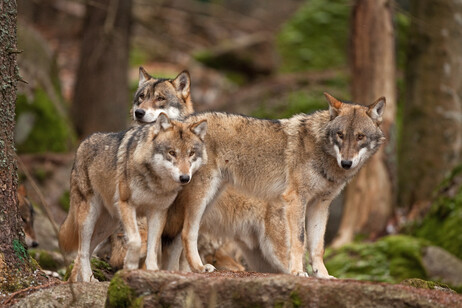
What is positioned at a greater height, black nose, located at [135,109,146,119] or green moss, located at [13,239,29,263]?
black nose, located at [135,109,146,119]

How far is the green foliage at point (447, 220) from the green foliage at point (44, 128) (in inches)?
366

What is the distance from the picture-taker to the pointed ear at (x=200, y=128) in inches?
334

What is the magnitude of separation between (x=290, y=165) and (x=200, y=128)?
1289 mm

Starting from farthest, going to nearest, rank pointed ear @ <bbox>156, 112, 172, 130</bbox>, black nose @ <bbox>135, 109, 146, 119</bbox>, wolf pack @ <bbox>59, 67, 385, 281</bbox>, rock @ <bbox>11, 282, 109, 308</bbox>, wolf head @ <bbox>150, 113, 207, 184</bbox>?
1. black nose @ <bbox>135, 109, 146, 119</bbox>
2. pointed ear @ <bbox>156, 112, 172, 130</bbox>
3. wolf pack @ <bbox>59, 67, 385, 281</bbox>
4. wolf head @ <bbox>150, 113, 207, 184</bbox>
5. rock @ <bbox>11, 282, 109, 308</bbox>

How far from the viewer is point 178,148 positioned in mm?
8320

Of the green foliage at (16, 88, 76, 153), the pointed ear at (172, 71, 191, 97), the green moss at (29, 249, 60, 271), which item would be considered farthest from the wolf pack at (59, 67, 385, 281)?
the green foliage at (16, 88, 76, 153)

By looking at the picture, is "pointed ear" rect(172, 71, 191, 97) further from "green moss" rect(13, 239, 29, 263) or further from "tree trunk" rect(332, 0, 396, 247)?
"tree trunk" rect(332, 0, 396, 247)

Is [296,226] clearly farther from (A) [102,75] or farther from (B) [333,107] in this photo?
(A) [102,75]

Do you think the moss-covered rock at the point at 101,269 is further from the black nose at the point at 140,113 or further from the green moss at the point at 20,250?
the black nose at the point at 140,113

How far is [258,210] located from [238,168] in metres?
1.54

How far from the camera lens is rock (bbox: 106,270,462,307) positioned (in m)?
6.05

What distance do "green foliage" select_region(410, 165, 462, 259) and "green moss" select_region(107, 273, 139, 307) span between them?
7782 millimetres

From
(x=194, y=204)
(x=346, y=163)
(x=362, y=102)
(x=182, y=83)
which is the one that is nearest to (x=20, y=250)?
(x=194, y=204)

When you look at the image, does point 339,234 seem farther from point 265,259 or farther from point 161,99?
point 161,99
